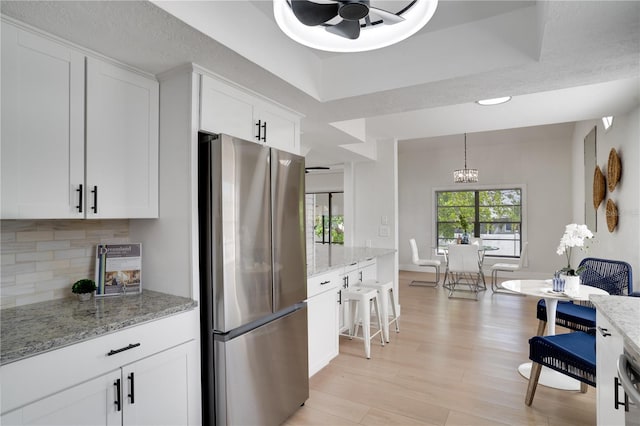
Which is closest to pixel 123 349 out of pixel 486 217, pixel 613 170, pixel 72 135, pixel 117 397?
pixel 117 397

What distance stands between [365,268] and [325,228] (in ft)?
14.1

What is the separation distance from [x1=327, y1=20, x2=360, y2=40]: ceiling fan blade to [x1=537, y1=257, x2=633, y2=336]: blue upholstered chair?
121 inches

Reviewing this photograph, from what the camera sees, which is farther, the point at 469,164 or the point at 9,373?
the point at 469,164

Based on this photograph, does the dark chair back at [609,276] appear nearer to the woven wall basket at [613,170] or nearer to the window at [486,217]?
the woven wall basket at [613,170]

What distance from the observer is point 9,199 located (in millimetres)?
1445

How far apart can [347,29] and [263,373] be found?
6.33 feet

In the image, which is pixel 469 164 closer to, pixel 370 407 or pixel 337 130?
pixel 337 130

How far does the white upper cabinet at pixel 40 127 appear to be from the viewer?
1.44 m

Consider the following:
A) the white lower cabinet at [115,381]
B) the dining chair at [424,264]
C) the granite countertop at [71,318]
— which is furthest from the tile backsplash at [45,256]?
the dining chair at [424,264]

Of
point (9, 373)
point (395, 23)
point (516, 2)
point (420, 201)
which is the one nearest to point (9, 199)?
point (9, 373)

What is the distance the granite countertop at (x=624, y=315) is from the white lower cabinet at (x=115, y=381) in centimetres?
188

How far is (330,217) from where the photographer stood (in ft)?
27.9

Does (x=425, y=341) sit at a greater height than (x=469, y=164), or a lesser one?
lesser

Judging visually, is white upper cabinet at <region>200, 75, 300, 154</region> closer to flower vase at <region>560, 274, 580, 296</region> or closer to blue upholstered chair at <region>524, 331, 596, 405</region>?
blue upholstered chair at <region>524, 331, 596, 405</region>
